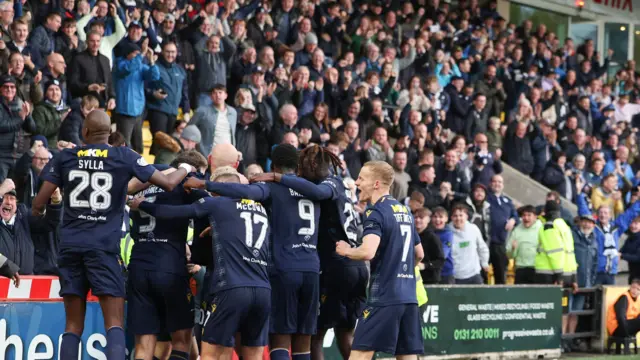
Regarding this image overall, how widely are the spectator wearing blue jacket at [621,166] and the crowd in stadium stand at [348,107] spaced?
0.04m

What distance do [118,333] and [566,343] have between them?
9.55 meters

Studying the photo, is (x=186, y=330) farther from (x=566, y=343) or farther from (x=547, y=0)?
(x=547, y=0)

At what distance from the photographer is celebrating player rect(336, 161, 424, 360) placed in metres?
9.05

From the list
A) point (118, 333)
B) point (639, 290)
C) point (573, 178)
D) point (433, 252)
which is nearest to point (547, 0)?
point (573, 178)

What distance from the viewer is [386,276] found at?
9.16 metres

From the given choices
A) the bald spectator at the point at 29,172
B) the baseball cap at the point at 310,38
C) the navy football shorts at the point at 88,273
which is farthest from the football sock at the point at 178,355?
the baseball cap at the point at 310,38

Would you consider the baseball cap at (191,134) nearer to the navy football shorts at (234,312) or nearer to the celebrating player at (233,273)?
the celebrating player at (233,273)

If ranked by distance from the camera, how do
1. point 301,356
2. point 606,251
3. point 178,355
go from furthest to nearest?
point 606,251
point 301,356
point 178,355

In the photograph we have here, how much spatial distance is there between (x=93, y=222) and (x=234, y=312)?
1304 mm

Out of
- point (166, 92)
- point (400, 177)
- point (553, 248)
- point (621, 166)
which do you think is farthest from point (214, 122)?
point (621, 166)

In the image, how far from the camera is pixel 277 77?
17.4 metres

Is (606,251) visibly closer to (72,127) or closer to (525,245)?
(525,245)

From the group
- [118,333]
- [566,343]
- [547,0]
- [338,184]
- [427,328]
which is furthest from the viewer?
[547,0]

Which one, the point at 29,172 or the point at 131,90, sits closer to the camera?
the point at 29,172
